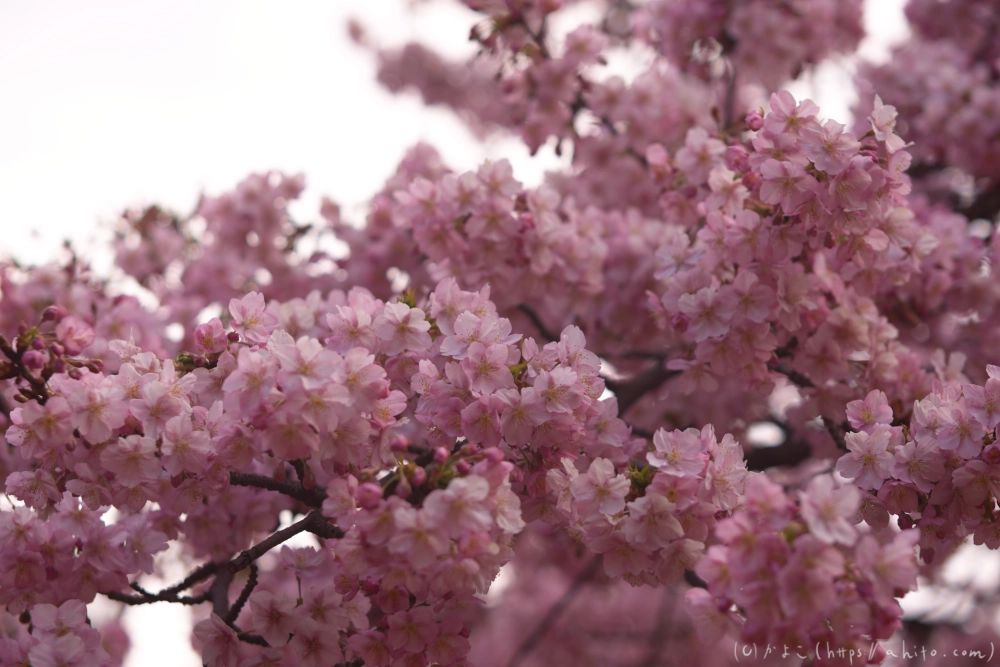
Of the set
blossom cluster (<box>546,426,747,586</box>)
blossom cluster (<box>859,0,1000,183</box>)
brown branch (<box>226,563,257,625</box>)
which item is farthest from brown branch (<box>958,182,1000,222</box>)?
brown branch (<box>226,563,257,625</box>)

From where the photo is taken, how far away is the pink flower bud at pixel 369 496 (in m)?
1.57

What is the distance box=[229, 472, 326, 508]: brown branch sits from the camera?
1966mm

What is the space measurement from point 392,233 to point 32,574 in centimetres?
216

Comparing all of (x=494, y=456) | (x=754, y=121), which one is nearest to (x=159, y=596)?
(x=494, y=456)

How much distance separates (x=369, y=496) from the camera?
156cm

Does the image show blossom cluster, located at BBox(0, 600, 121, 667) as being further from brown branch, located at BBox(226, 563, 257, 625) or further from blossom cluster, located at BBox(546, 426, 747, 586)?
blossom cluster, located at BBox(546, 426, 747, 586)

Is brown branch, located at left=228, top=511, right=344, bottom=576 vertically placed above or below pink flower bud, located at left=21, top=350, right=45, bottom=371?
below

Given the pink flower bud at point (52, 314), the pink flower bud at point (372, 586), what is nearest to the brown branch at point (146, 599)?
the pink flower bud at point (372, 586)

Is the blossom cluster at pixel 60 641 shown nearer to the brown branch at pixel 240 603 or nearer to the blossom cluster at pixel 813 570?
the brown branch at pixel 240 603

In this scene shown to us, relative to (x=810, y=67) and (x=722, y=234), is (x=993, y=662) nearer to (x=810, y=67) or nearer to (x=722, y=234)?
(x=810, y=67)

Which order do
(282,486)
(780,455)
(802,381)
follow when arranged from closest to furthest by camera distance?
(282,486) → (802,381) → (780,455)

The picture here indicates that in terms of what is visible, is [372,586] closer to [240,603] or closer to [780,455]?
[240,603]

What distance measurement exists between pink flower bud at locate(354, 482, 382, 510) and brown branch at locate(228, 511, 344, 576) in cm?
39

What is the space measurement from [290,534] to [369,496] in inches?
17.8
